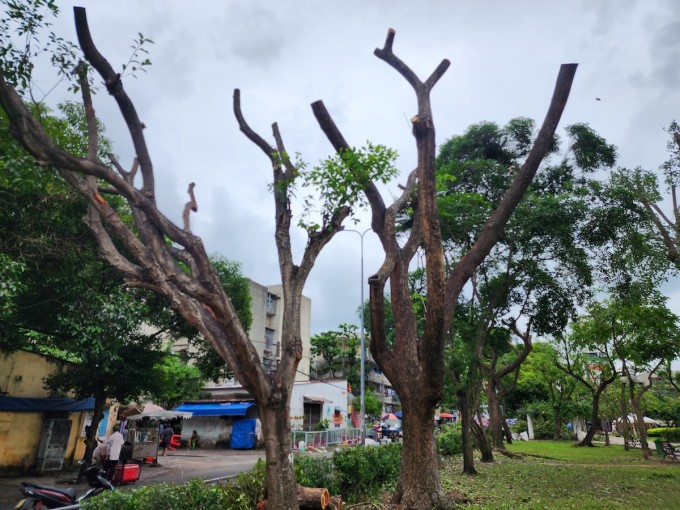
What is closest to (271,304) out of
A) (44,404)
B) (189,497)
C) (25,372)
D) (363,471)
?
(25,372)

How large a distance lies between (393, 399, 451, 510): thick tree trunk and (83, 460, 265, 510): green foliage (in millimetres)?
2697

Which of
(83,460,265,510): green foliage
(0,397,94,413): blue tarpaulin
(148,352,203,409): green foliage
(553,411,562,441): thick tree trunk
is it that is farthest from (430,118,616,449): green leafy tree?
(553,411,562,441): thick tree trunk

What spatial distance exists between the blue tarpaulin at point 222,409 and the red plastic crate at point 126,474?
12.5m

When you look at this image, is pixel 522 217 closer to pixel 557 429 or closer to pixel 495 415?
pixel 495 415

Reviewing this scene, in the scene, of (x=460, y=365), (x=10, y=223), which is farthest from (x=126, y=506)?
(x=460, y=365)

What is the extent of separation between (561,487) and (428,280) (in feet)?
27.6

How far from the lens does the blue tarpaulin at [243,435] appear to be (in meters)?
26.3

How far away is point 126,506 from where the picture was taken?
19.4 feet

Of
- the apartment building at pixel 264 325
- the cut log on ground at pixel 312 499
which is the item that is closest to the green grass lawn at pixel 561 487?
the cut log on ground at pixel 312 499

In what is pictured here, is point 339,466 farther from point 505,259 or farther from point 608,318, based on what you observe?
point 608,318

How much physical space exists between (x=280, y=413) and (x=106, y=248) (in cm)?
348

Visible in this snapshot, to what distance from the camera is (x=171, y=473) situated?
618 inches

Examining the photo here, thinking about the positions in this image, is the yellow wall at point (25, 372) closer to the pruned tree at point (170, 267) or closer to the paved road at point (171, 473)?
the paved road at point (171, 473)

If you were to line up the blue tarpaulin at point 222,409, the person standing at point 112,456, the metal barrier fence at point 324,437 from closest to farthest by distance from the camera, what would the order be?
the person standing at point 112,456, the metal barrier fence at point 324,437, the blue tarpaulin at point 222,409
